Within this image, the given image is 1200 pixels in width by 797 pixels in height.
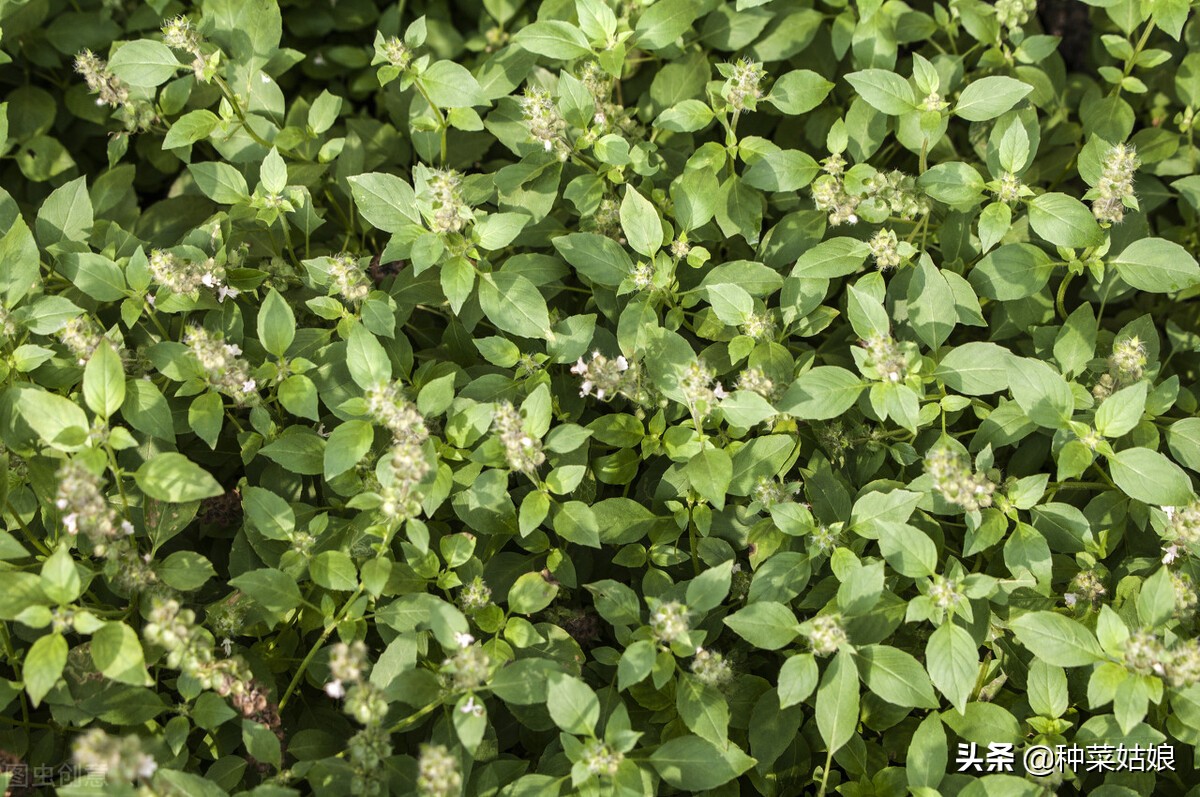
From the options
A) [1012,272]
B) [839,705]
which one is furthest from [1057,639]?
[1012,272]

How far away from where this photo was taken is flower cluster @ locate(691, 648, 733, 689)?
3.31m

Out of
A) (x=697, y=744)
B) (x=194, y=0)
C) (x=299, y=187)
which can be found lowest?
(x=697, y=744)

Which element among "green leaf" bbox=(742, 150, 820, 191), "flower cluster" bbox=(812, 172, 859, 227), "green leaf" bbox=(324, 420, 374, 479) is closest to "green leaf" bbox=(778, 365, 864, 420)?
"flower cluster" bbox=(812, 172, 859, 227)

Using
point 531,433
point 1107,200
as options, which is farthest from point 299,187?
point 1107,200

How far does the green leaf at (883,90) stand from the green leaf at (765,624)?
209 centimetres

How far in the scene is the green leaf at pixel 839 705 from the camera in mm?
3279

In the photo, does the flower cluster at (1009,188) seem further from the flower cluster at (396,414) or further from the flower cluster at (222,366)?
the flower cluster at (222,366)

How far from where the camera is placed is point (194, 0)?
486 cm

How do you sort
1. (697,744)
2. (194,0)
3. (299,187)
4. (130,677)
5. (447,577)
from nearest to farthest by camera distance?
(130,677)
(697,744)
(447,577)
(299,187)
(194,0)

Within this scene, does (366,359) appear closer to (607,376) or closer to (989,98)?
(607,376)

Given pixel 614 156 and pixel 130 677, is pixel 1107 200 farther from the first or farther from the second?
pixel 130 677

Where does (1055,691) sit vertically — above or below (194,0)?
below

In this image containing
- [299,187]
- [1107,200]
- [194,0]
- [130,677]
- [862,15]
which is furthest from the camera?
[194,0]

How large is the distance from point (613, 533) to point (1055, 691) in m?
1.72
